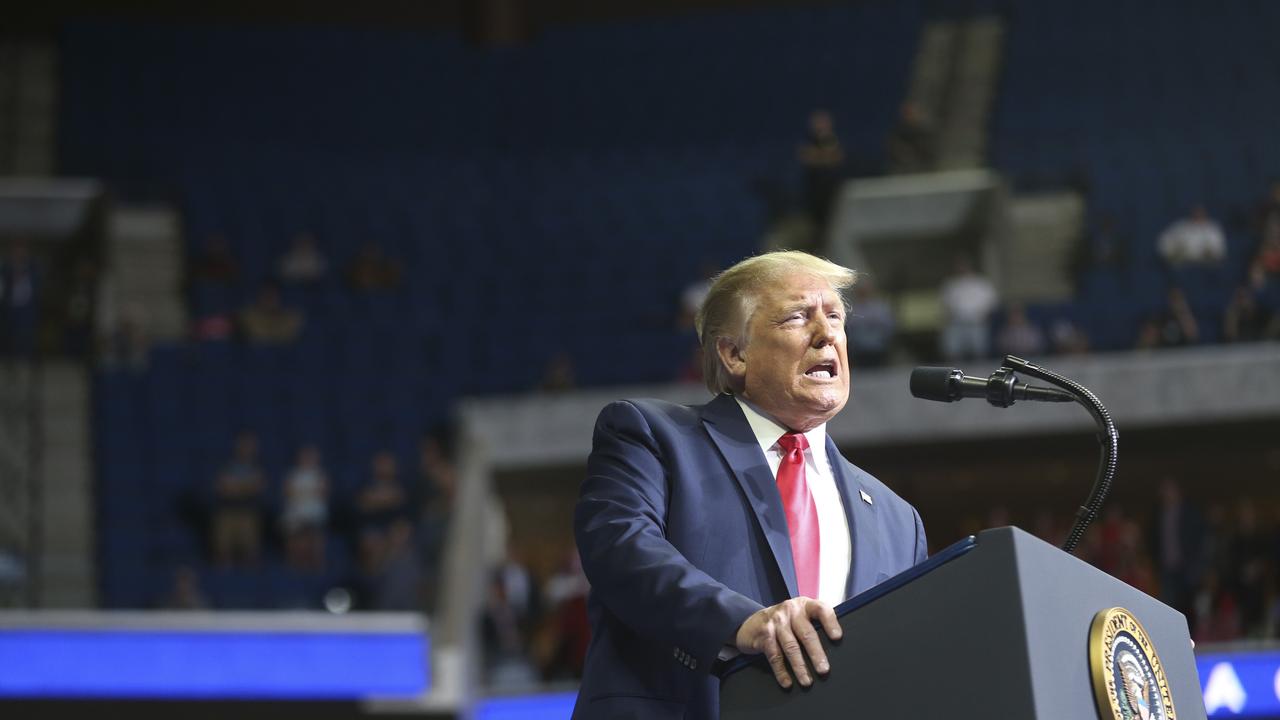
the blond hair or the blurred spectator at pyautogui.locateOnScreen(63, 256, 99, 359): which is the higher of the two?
the blurred spectator at pyautogui.locateOnScreen(63, 256, 99, 359)

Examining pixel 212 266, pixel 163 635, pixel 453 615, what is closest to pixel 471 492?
pixel 453 615

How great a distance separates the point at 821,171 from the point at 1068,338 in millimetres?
3488

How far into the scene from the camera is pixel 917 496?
1108 centimetres

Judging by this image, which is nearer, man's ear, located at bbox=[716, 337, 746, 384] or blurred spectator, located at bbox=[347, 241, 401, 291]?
man's ear, located at bbox=[716, 337, 746, 384]

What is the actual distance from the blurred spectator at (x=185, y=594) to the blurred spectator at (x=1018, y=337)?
5115 mm

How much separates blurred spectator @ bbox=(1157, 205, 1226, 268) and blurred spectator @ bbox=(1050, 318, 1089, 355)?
1.10 meters

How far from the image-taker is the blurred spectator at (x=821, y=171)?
12.5 m

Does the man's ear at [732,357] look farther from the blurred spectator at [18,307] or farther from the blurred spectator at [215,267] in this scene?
the blurred spectator at [215,267]

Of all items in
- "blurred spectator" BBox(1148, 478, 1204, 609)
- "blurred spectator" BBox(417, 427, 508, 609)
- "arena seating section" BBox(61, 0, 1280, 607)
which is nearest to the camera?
"blurred spectator" BBox(1148, 478, 1204, 609)

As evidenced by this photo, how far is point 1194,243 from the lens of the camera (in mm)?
10961

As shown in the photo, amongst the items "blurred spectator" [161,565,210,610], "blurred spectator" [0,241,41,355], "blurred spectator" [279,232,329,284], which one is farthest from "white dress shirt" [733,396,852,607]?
"blurred spectator" [279,232,329,284]

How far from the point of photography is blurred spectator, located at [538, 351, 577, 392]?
10.4m

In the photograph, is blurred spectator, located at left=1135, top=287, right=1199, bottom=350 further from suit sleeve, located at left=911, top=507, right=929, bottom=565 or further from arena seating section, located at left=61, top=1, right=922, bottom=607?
suit sleeve, located at left=911, top=507, right=929, bottom=565

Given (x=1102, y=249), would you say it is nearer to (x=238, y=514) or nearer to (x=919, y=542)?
(x=238, y=514)
